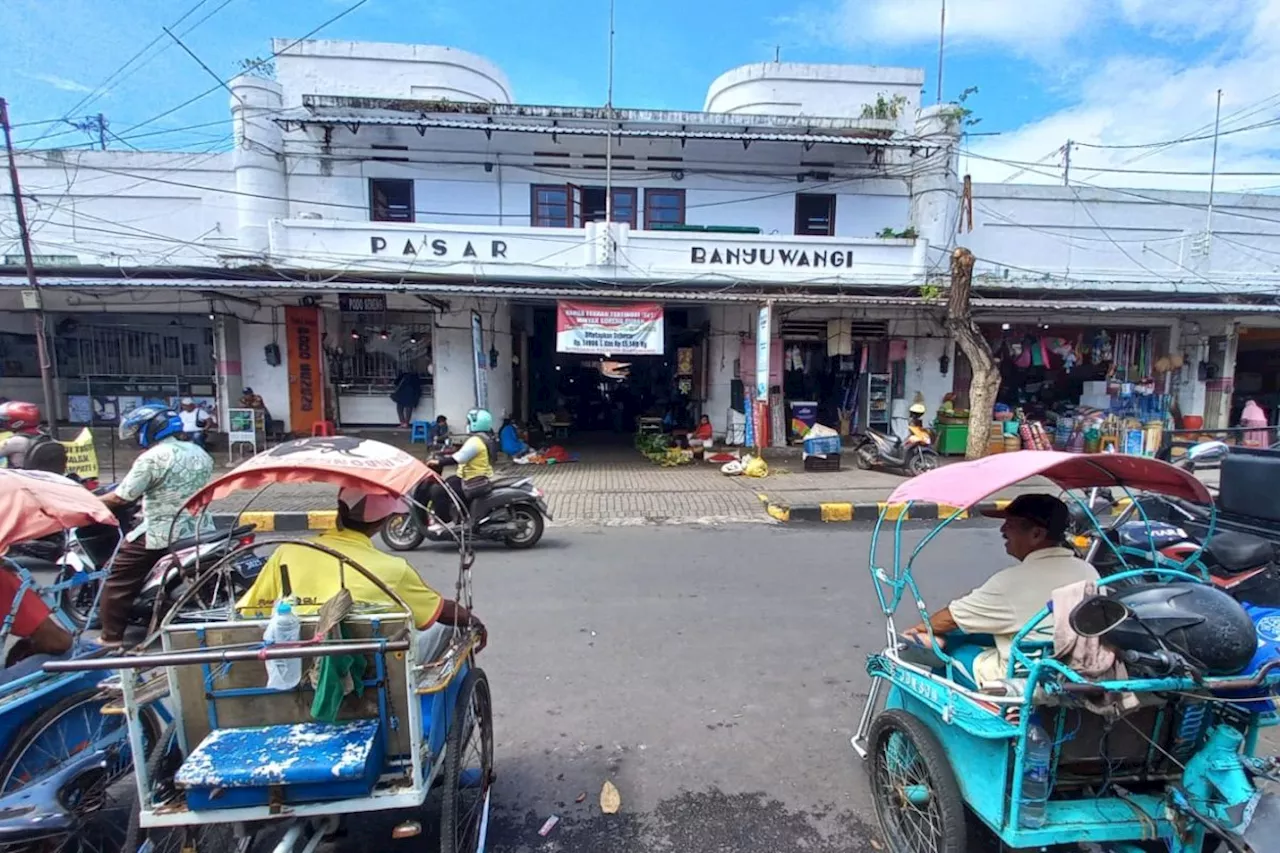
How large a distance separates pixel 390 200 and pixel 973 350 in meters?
12.6

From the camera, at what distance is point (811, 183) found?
44.7ft

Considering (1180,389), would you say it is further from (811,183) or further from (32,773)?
(32,773)

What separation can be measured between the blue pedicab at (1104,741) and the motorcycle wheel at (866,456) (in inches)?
386

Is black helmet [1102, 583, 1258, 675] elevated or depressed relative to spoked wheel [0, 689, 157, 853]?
elevated

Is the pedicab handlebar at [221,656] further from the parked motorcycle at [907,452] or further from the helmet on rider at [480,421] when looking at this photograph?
the parked motorcycle at [907,452]

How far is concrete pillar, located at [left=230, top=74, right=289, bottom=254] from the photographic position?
39.5 ft

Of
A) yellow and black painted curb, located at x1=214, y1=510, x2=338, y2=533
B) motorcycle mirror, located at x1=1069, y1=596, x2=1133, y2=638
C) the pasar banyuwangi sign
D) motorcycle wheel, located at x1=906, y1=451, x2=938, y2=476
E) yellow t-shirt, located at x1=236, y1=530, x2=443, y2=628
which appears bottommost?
yellow and black painted curb, located at x1=214, y1=510, x2=338, y2=533

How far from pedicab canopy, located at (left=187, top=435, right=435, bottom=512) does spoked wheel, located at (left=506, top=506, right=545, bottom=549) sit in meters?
4.72

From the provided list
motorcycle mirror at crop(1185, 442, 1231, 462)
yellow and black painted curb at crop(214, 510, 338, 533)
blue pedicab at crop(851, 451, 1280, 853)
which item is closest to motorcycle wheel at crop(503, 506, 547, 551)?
yellow and black painted curb at crop(214, 510, 338, 533)

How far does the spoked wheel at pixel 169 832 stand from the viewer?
194cm

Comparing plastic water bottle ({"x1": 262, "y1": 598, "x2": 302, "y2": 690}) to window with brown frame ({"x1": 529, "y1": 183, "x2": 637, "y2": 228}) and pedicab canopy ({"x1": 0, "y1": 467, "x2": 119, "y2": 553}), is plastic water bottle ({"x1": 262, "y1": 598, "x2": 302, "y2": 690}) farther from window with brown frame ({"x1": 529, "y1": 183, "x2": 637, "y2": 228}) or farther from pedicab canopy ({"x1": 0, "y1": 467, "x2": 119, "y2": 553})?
window with brown frame ({"x1": 529, "y1": 183, "x2": 637, "y2": 228})

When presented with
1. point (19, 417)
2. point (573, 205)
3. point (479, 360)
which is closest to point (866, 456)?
point (479, 360)

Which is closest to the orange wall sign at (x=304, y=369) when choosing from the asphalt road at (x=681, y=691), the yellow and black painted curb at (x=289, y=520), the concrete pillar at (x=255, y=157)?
the concrete pillar at (x=255, y=157)

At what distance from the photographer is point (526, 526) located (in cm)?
715
